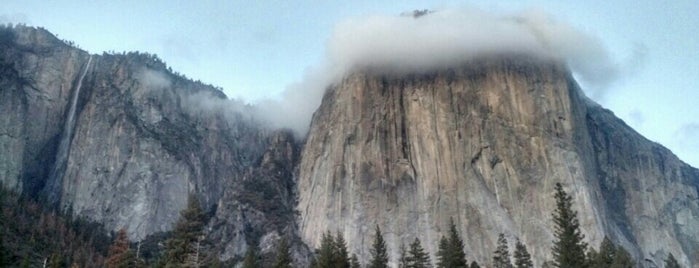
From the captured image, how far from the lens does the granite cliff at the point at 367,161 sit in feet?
352

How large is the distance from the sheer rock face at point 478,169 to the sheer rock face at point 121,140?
82.4 ft

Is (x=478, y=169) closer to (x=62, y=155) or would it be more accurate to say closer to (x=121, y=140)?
(x=121, y=140)

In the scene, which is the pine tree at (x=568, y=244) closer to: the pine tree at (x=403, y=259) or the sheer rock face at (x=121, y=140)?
the pine tree at (x=403, y=259)

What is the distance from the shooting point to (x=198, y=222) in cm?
3450

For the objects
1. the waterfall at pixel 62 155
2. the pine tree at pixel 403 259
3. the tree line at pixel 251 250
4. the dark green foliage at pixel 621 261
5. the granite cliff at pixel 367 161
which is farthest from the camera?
the waterfall at pixel 62 155

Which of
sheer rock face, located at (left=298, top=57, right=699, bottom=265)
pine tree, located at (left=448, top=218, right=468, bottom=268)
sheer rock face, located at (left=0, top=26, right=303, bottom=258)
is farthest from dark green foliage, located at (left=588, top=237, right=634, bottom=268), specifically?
sheer rock face, located at (left=0, top=26, right=303, bottom=258)

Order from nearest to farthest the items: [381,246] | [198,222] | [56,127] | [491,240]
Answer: [198,222], [381,246], [491,240], [56,127]

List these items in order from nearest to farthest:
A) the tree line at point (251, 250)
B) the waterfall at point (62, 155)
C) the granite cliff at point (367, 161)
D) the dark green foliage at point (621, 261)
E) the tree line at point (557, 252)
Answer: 1. the tree line at point (251, 250)
2. the tree line at point (557, 252)
3. the dark green foliage at point (621, 261)
4. the granite cliff at point (367, 161)
5. the waterfall at point (62, 155)

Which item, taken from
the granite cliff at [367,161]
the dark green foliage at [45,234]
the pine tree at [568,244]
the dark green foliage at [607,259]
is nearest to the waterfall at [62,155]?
the granite cliff at [367,161]

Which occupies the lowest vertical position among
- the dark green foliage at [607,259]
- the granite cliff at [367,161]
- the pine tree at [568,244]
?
the pine tree at [568,244]

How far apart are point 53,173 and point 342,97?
8116 centimetres

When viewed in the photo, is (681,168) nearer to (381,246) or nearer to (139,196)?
(381,246)

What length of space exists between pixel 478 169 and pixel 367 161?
18.6 m

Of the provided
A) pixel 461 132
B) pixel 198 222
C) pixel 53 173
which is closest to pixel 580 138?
pixel 461 132
